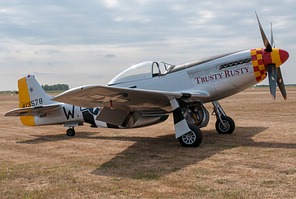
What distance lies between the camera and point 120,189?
193 inches

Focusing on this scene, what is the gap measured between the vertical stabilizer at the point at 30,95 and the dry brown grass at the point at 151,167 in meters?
2.16

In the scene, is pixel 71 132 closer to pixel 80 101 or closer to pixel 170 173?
pixel 80 101

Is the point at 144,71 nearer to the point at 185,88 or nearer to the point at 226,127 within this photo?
the point at 185,88

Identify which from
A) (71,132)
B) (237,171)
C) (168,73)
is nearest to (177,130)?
(168,73)

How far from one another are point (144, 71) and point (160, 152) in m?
2.94

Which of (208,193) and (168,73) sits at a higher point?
(168,73)

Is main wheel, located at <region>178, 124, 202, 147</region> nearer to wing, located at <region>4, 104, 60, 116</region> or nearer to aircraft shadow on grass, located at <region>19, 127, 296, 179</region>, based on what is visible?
aircraft shadow on grass, located at <region>19, 127, 296, 179</region>

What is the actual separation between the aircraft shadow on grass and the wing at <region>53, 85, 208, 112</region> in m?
1.09

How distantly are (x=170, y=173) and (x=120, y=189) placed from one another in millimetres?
1168

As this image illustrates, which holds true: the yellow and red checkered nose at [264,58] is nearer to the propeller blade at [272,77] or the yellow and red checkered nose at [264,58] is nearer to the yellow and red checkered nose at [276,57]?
the yellow and red checkered nose at [276,57]

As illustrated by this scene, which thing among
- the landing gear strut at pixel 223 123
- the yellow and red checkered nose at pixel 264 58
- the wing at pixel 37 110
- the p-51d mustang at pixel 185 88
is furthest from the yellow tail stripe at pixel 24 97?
the yellow and red checkered nose at pixel 264 58

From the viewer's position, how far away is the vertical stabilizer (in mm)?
12281

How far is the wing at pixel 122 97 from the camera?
6723mm

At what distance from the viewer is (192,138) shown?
27.2ft
